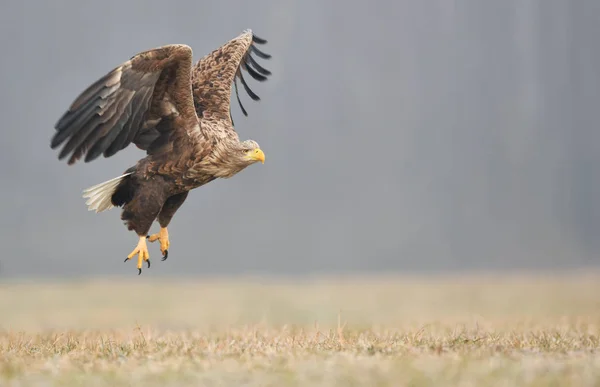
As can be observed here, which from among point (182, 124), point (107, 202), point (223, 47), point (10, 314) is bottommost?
point (10, 314)

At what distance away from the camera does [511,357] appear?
6.66m

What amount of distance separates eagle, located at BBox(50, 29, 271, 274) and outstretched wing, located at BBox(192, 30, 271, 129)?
0.07 ft

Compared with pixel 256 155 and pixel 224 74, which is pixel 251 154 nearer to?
pixel 256 155

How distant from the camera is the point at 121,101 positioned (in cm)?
981

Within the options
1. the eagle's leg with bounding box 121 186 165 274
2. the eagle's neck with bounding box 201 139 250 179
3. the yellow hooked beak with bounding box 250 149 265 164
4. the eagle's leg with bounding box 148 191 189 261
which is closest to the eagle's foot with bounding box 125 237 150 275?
the eagle's leg with bounding box 121 186 165 274

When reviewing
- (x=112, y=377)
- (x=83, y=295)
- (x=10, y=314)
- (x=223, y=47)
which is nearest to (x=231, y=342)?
(x=112, y=377)

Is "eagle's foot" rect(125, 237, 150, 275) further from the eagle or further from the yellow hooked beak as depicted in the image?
the yellow hooked beak

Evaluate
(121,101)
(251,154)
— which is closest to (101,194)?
(121,101)

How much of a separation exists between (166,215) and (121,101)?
6.70ft

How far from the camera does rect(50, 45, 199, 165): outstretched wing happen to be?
377 inches

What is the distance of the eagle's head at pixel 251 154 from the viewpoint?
34.0 ft

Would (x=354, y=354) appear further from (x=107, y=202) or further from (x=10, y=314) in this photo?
(x=10, y=314)

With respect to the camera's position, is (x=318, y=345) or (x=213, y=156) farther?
(x=213, y=156)

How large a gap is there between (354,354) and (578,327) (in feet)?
16.0
